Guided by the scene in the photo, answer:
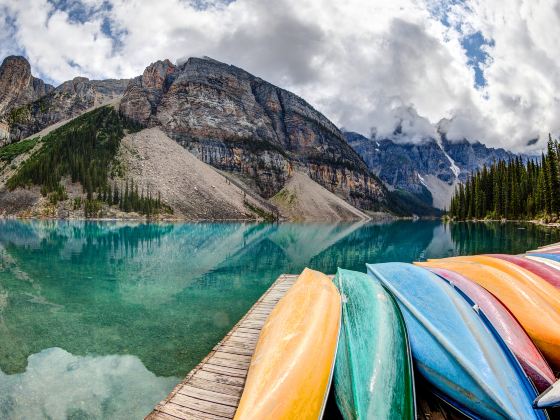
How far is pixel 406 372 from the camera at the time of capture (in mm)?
4859

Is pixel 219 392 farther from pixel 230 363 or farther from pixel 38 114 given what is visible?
pixel 38 114

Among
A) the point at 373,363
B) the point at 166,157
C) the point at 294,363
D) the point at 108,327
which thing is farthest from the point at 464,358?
the point at 166,157

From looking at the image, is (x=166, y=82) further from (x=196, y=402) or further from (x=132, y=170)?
(x=196, y=402)

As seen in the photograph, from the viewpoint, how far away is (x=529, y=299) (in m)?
6.80

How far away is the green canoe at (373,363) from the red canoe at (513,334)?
1688 mm

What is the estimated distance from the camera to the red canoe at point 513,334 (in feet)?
16.5

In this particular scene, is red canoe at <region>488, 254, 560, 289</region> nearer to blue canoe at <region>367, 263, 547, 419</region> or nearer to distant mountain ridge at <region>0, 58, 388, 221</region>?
blue canoe at <region>367, 263, 547, 419</region>

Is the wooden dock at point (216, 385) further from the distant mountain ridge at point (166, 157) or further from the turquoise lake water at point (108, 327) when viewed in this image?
the distant mountain ridge at point (166, 157)

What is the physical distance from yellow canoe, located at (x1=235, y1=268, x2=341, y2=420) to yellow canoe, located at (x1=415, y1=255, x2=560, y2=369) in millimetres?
3567

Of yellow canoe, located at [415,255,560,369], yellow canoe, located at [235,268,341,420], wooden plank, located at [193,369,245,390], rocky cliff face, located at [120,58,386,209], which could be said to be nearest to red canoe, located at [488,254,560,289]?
yellow canoe, located at [415,255,560,369]

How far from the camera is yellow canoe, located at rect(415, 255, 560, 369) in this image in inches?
231

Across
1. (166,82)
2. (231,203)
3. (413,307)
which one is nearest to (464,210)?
(231,203)

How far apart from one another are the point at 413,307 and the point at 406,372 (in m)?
1.88

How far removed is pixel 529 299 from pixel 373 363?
14.0 ft
